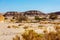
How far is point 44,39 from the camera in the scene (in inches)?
476

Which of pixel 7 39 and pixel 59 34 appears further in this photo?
pixel 7 39

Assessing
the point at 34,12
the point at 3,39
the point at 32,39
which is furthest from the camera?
the point at 34,12

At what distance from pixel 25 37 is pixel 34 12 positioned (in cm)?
13568

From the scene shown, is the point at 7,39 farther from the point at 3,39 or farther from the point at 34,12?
the point at 34,12

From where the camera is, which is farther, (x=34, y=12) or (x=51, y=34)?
(x=34, y=12)

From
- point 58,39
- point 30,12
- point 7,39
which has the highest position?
point 58,39

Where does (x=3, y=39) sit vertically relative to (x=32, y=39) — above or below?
below

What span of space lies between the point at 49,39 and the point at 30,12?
139 m

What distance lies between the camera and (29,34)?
1245cm

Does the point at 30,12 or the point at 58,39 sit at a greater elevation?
the point at 58,39

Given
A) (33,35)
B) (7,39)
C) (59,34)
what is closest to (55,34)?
(59,34)

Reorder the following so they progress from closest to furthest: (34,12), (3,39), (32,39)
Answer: (32,39)
(3,39)
(34,12)

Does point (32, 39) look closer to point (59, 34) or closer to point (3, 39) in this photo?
point (59, 34)

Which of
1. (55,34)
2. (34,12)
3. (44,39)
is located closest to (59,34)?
(55,34)
